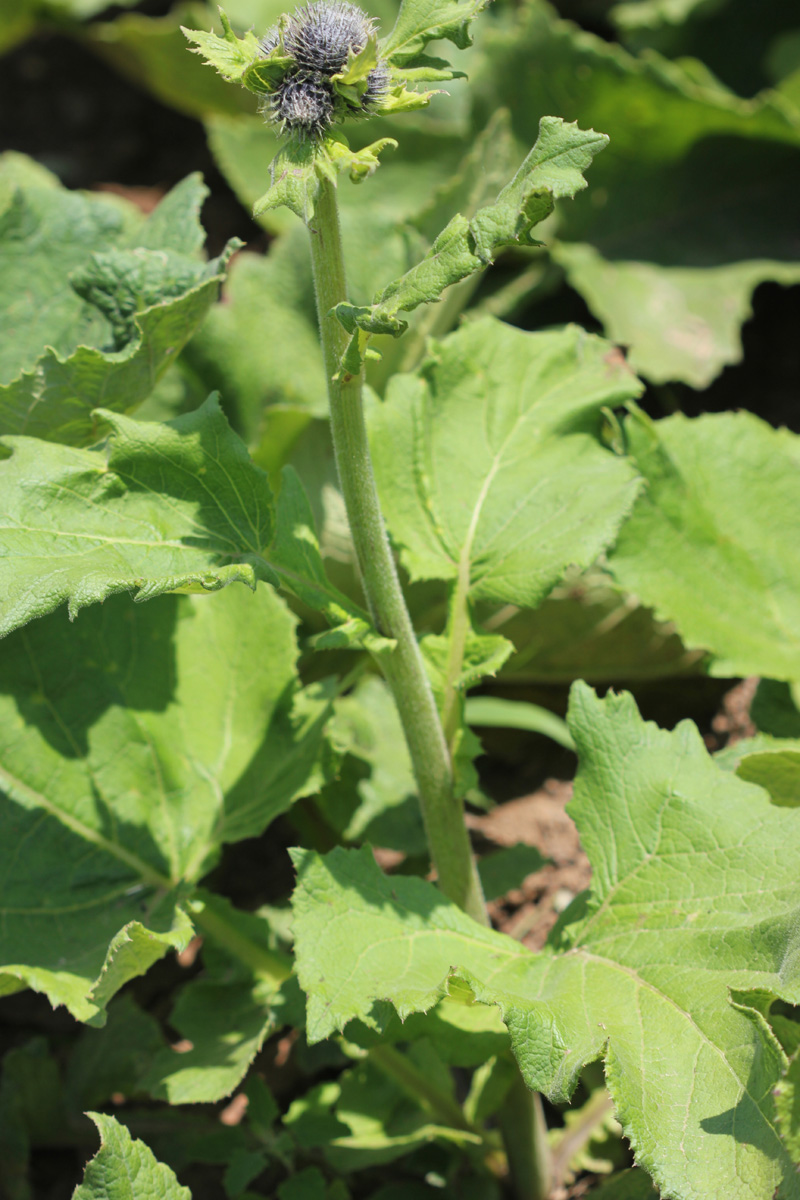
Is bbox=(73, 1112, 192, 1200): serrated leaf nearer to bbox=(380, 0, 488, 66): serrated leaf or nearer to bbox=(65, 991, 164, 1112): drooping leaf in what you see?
bbox=(65, 991, 164, 1112): drooping leaf

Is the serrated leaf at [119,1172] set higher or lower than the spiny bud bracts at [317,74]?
lower

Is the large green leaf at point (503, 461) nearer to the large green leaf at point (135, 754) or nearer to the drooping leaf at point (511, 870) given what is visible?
the large green leaf at point (135, 754)

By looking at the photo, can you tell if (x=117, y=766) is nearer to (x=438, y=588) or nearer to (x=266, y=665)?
(x=266, y=665)

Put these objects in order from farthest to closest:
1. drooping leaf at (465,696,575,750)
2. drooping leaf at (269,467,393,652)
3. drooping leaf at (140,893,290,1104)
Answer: drooping leaf at (465,696,575,750)
drooping leaf at (140,893,290,1104)
drooping leaf at (269,467,393,652)

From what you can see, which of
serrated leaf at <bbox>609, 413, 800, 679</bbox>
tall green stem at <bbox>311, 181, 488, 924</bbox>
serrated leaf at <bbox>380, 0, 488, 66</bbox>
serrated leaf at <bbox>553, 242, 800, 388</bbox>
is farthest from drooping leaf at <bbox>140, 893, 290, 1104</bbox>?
serrated leaf at <bbox>553, 242, 800, 388</bbox>

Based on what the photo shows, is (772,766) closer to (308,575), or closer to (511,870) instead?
(511,870)

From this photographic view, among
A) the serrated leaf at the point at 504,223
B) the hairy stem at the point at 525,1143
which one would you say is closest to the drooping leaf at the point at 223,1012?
the hairy stem at the point at 525,1143

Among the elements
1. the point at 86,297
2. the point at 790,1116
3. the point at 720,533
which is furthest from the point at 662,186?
the point at 790,1116
